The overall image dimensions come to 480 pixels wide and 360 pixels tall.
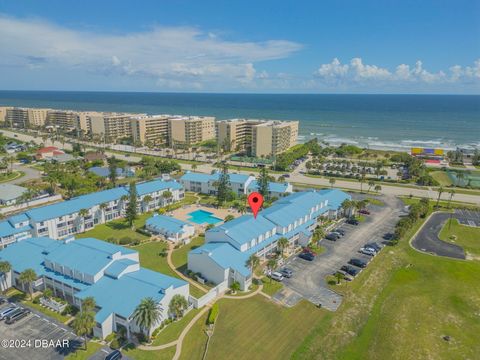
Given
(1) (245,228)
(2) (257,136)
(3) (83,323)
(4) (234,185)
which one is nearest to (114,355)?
(3) (83,323)

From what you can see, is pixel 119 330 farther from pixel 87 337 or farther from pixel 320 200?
pixel 320 200

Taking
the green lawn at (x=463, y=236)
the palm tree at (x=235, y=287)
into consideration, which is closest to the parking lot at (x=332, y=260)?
the palm tree at (x=235, y=287)

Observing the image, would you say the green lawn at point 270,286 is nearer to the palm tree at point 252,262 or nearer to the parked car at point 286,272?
the parked car at point 286,272

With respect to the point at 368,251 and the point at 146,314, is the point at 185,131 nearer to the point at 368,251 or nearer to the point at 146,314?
the point at 368,251

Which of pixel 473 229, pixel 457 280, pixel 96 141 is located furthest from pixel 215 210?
pixel 96 141

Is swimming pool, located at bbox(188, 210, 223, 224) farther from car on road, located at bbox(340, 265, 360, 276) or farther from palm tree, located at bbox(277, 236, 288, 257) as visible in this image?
car on road, located at bbox(340, 265, 360, 276)

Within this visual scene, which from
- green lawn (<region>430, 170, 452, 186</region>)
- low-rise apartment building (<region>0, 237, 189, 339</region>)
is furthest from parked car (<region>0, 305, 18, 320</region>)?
green lawn (<region>430, 170, 452, 186</region>)
